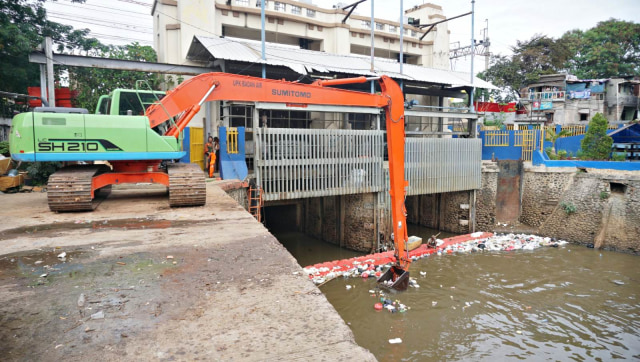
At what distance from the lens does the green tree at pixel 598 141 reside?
1752cm

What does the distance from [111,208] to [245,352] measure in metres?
5.76

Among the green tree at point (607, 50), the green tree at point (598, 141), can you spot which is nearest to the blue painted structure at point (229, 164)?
the green tree at point (598, 141)

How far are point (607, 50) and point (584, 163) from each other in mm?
23479

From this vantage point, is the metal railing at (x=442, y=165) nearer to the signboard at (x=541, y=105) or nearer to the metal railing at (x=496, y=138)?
→ the metal railing at (x=496, y=138)

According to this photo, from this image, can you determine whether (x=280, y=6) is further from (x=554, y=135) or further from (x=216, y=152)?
(x=554, y=135)

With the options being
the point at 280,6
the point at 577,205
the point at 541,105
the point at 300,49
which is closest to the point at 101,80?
the point at 300,49

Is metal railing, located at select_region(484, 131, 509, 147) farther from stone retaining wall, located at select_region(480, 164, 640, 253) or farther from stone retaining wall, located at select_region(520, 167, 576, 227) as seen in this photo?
stone retaining wall, located at select_region(520, 167, 576, 227)

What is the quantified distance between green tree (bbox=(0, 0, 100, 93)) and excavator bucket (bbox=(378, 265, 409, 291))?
45.9 feet

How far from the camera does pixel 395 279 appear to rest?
966cm

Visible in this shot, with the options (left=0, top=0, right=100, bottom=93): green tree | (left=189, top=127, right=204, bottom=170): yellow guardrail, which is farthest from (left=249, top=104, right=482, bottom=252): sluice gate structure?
(left=0, top=0, right=100, bottom=93): green tree

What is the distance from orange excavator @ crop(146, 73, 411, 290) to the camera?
24.2 feet

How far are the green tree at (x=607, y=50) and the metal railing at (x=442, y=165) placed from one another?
24.7 m

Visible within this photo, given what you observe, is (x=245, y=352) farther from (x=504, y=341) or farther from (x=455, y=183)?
(x=455, y=183)

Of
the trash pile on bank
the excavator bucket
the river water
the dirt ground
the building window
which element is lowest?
the river water
